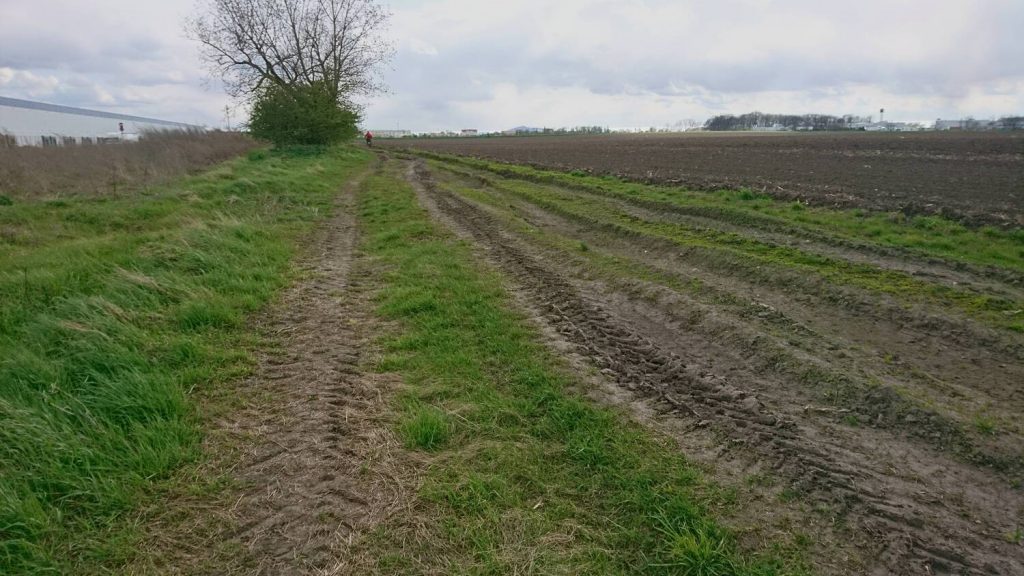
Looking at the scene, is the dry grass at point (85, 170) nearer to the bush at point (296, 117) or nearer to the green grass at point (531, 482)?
the bush at point (296, 117)

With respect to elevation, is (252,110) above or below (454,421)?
above

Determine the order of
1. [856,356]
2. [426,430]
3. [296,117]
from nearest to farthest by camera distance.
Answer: [426,430] < [856,356] < [296,117]

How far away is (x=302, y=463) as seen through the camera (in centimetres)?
345

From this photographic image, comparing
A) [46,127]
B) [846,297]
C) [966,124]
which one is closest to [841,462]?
[846,297]

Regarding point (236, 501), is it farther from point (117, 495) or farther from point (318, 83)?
point (318, 83)

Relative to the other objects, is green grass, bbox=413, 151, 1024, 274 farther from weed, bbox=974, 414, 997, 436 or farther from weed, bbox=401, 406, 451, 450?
weed, bbox=401, 406, 451, 450

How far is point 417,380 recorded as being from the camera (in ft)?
15.3

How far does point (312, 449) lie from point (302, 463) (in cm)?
16

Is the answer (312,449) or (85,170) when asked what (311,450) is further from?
(85,170)

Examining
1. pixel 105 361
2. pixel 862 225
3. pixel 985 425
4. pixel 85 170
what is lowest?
pixel 985 425

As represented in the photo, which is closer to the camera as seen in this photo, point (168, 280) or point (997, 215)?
point (168, 280)

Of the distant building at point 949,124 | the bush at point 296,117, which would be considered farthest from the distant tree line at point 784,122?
the bush at point 296,117

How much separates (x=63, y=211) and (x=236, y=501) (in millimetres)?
12486

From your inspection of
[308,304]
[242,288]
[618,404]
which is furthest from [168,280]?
[618,404]
